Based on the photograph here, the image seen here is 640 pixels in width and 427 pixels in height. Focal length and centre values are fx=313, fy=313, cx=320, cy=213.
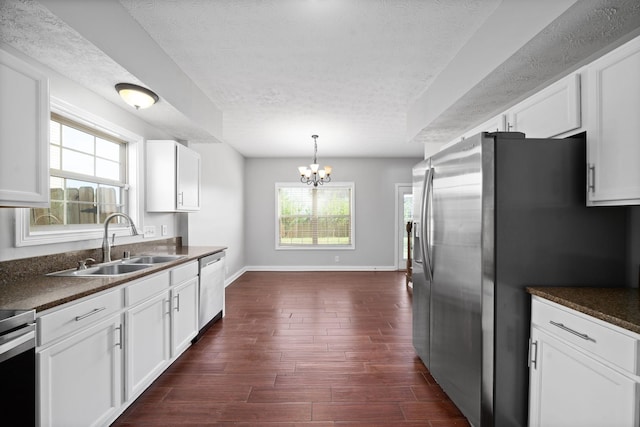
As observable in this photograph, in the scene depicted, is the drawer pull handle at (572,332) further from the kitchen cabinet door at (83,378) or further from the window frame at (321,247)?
the window frame at (321,247)

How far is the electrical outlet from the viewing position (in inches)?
132

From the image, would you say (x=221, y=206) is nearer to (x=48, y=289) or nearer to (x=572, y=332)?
(x=48, y=289)

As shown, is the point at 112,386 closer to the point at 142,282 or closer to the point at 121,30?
the point at 142,282

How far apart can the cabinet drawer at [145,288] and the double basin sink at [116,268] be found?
16cm

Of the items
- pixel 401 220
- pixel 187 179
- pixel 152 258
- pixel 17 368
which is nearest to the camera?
pixel 17 368

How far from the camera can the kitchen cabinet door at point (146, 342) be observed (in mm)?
2006

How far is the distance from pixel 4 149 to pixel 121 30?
1111 mm

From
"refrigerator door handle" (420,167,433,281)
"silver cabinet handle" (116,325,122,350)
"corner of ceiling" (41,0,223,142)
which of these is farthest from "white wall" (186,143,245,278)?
"refrigerator door handle" (420,167,433,281)

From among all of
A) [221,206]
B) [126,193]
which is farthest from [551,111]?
[221,206]

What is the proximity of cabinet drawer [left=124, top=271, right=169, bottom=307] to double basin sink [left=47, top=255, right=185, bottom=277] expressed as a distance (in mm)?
158

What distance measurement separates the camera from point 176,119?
10.4 feet

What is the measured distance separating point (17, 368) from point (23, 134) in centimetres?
106

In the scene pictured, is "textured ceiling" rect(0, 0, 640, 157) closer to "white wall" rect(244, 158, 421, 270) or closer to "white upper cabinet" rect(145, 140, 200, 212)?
"white upper cabinet" rect(145, 140, 200, 212)

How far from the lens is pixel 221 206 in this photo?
5.48 m
